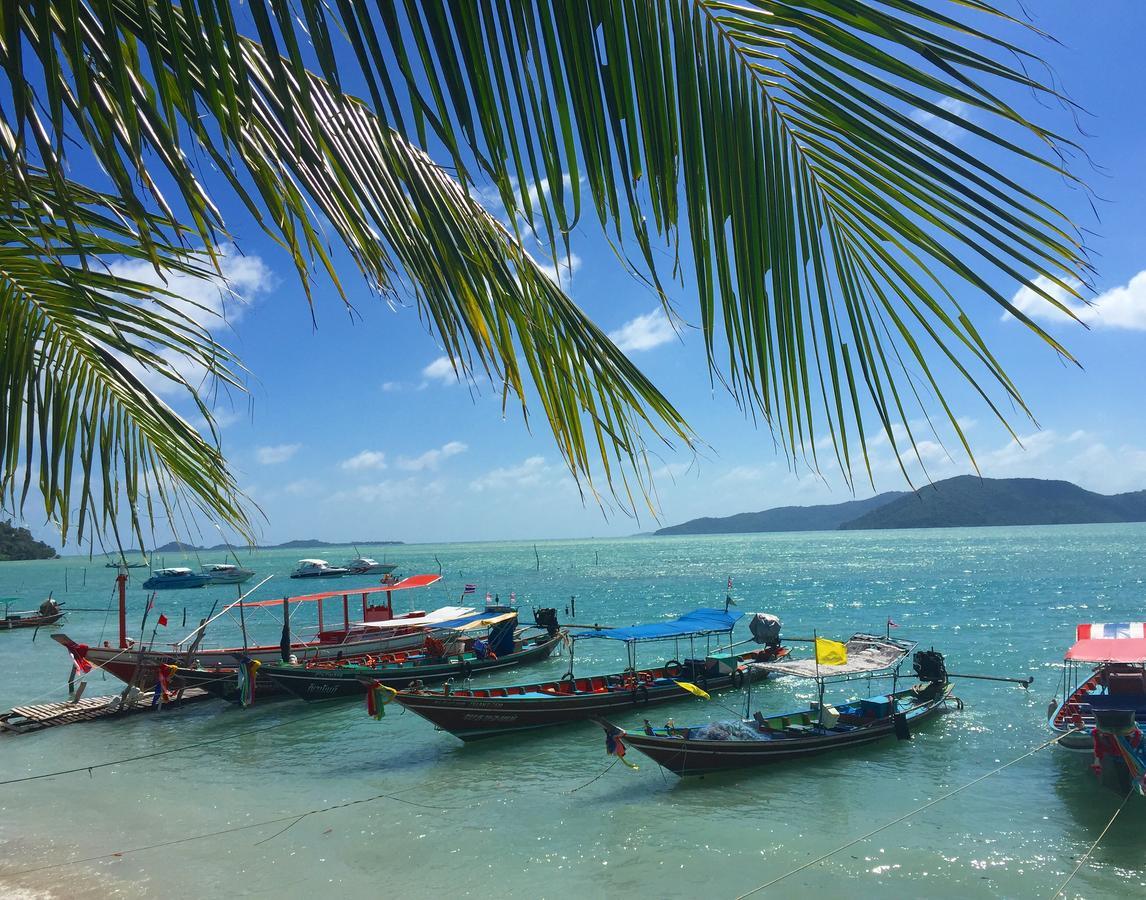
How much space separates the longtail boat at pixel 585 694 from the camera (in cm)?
2092

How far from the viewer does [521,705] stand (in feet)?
71.2

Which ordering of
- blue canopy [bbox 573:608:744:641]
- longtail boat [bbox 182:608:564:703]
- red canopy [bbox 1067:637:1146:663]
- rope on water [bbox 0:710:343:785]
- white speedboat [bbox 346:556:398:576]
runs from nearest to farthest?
1. red canopy [bbox 1067:637:1146:663]
2. rope on water [bbox 0:710:343:785]
3. blue canopy [bbox 573:608:744:641]
4. longtail boat [bbox 182:608:564:703]
5. white speedboat [bbox 346:556:398:576]

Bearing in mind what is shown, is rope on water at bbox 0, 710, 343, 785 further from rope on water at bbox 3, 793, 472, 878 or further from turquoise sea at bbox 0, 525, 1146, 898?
rope on water at bbox 3, 793, 472, 878

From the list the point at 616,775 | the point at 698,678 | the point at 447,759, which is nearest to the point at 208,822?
the point at 447,759

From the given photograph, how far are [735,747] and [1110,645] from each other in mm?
8917

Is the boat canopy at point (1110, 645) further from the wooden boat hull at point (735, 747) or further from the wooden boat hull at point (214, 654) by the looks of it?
the wooden boat hull at point (214, 654)

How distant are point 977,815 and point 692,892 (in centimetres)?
702

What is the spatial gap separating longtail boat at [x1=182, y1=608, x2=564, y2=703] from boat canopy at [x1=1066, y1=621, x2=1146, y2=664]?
18552 mm

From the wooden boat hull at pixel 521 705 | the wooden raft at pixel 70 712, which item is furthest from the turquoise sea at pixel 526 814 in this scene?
A: the wooden raft at pixel 70 712

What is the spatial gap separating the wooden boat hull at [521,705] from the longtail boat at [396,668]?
16.6ft

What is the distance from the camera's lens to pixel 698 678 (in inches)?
1021

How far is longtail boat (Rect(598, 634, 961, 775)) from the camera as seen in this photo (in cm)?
1739

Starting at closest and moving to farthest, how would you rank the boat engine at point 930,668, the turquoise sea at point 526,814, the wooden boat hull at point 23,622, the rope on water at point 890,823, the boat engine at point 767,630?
the rope on water at point 890,823 < the turquoise sea at point 526,814 < the boat engine at point 930,668 < the boat engine at point 767,630 < the wooden boat hull at point 23,622

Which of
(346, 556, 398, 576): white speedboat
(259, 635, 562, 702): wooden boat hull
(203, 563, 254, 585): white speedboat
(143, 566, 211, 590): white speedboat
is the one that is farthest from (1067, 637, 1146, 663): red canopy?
(346, 556, 398, 576): white speedboat
